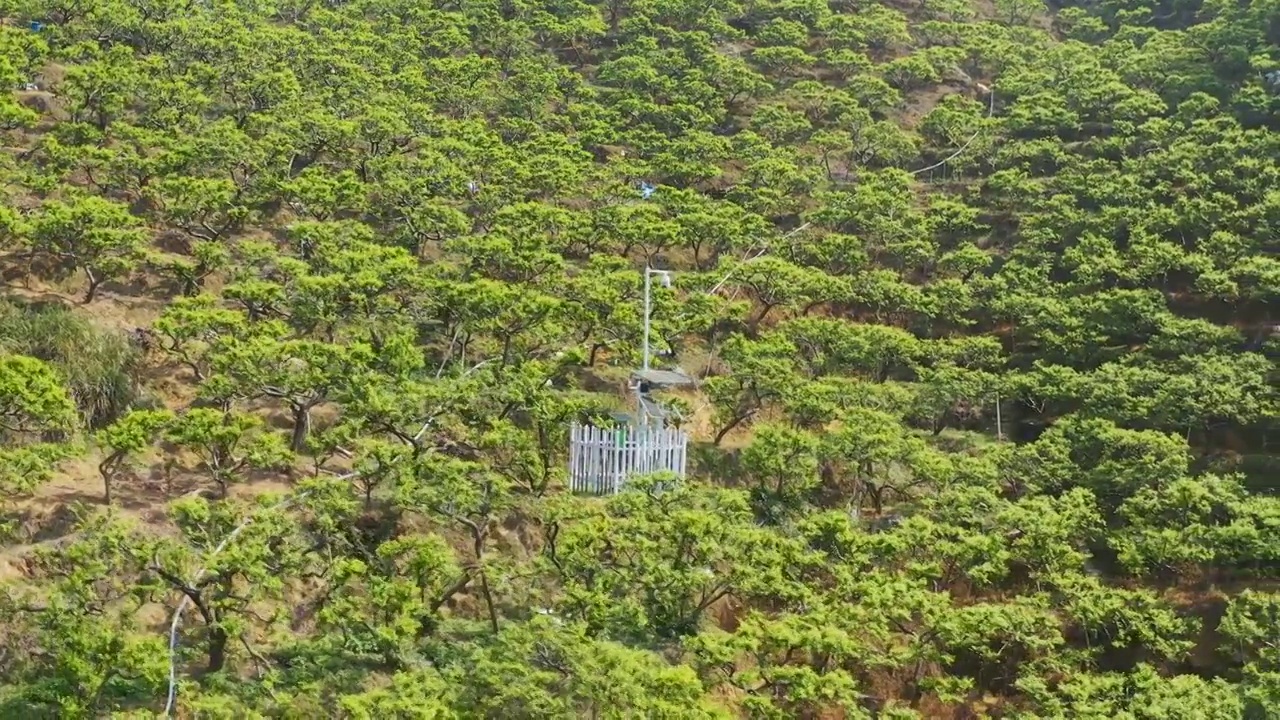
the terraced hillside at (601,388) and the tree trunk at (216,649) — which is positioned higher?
the terraced hillside at (601,388)

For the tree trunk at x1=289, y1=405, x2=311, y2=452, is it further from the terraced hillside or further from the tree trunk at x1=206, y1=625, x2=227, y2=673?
the tree trunk at x1=206, y1=625, x2=227, y2=673

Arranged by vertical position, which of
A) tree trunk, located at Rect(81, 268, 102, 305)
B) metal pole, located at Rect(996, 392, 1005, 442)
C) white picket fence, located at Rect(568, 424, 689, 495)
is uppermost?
tree trunk, located at Rect(81, 268, 102, 305)

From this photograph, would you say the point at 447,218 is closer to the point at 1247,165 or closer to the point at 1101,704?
the point at 1101,704

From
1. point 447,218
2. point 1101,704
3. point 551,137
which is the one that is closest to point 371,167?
point 447,218

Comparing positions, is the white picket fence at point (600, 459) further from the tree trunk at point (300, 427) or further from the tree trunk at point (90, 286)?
the tree trunk at point (90, 286)

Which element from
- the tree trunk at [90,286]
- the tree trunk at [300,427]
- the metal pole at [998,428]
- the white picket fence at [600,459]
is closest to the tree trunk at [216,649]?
the tree trunk at [300,427]

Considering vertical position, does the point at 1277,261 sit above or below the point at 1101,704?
above

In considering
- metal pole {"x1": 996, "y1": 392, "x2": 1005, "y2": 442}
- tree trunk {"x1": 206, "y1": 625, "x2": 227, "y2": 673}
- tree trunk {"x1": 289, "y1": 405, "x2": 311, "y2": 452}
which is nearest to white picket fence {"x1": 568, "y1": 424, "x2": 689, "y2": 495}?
tree trunk {"x1": 289, "y1": 405, "x2": 311, "y2": 452}

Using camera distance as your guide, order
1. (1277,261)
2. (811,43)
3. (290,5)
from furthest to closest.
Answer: (811,43)
(290,5)
(1277,261)

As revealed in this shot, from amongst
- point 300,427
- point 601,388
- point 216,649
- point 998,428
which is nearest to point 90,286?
point 300,427

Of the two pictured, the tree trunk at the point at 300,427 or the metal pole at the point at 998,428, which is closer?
the tree trunk at the point at 300,427

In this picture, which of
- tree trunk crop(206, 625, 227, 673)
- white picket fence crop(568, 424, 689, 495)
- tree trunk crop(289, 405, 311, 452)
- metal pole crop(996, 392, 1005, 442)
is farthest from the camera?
metal pole crop(996, 392, 1005, 442)
